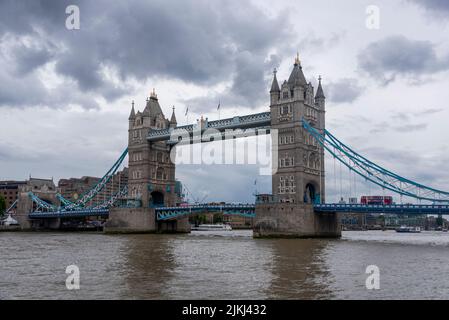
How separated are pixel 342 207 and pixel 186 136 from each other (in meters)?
33.9

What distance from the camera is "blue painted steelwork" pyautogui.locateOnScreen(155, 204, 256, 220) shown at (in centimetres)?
7356

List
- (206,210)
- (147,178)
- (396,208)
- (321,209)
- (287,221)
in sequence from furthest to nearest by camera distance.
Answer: (147,178) < (206,210) < (321,209) < (287,221) < (396,208)

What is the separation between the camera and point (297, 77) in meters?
71.4

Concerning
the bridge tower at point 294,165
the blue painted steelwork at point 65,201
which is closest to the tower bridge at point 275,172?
the bridge tower at point 294,165

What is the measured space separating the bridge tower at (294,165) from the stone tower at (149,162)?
98.3 feet

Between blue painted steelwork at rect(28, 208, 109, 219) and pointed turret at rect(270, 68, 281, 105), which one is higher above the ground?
pointed turret at rect(270, 68, 281, 105)

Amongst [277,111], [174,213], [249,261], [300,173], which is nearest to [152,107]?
[174,213]

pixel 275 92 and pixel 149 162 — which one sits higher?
pixel 275 92

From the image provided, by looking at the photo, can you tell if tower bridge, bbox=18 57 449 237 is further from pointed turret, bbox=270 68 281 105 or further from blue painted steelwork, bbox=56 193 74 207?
blue painted steelwork, bbox=56 193 74 207

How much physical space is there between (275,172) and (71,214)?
57.6m

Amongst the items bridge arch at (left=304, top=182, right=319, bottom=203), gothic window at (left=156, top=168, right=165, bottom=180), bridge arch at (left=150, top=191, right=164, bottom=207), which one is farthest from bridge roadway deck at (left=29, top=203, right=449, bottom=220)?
→ gothic window at (left=156, top=168, right=165, bottom=180)

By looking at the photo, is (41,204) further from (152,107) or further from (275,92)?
(275,92)

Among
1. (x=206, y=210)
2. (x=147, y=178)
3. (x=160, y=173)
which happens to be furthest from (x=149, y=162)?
(x=206, y=210)
